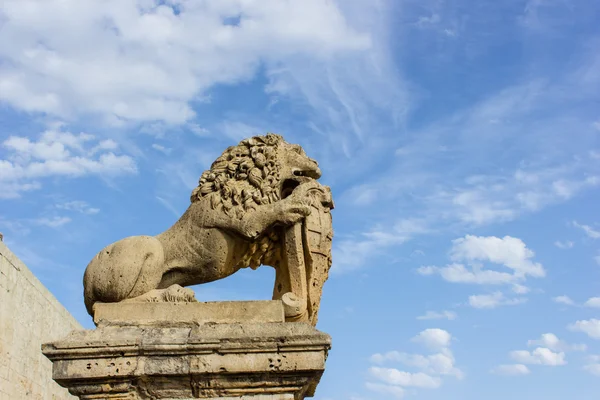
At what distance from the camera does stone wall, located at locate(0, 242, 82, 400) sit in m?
11.8

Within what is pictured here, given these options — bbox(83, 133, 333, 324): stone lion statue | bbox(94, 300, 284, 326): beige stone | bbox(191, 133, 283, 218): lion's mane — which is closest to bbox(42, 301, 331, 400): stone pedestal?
bbox(94, 300, 284, 326): beige stone

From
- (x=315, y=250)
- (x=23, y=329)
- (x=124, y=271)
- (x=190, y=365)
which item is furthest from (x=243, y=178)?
(x=23, y=329)

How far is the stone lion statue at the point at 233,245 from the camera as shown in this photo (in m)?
5.41

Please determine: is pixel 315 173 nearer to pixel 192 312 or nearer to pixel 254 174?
pixel 254 174

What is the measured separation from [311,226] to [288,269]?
14.8 inches

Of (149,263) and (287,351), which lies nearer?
(287,351)

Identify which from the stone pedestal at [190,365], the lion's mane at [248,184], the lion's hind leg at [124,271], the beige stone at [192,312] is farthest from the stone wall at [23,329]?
the stone pedestal at [190,365]

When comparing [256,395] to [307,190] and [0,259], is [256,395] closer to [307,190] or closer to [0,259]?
[307,190]

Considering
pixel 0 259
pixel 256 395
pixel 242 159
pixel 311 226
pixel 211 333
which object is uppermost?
pixel 0 259

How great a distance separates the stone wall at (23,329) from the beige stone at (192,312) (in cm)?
734

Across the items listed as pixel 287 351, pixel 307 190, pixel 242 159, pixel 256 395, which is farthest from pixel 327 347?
pixel 242 159

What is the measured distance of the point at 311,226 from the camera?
560 cm

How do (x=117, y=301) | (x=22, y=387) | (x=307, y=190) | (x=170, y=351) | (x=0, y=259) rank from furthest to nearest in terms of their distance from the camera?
(x=22, y=387) < (x=0, y=259) < (x=307, y=190) < (x=117, y=301) < (x=170, y=351)

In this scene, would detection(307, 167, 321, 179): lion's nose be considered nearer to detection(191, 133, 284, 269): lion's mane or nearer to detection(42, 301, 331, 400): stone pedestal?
detection(191, 133, 284, 269): lion's mane
